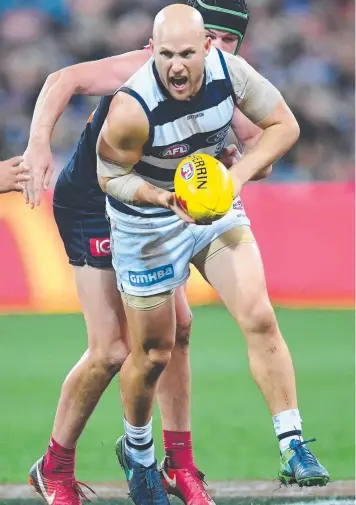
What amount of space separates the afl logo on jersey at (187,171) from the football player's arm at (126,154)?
114 mm

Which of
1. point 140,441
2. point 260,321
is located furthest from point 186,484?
point 260,321

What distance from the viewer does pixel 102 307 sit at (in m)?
5.89

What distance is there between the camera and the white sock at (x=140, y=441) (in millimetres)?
5816

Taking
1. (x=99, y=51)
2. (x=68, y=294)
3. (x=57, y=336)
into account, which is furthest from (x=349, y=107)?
(x=57, y=336)

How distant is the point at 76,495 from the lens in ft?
19.6

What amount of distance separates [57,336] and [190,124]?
6.74 metres

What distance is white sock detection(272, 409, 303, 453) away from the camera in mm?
5070

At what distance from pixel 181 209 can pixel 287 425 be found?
3.52 ft

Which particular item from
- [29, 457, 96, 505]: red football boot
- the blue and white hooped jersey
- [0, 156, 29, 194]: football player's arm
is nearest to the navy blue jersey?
[0, 156, 29, 194]: football player's arm

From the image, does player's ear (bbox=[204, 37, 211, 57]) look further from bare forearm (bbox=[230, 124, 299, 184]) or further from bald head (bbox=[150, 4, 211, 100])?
bare forearm (bbox=[230, 124, 299, 184])

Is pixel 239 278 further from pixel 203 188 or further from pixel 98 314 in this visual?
pixel 98 314

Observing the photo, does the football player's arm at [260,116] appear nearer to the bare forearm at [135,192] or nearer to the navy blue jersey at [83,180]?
the bare forearm at [135,192]

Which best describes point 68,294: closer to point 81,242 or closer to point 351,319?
point 351,319

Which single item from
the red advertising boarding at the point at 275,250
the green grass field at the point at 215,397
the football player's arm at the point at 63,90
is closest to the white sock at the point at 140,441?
the green grass field at the point at 215,397
